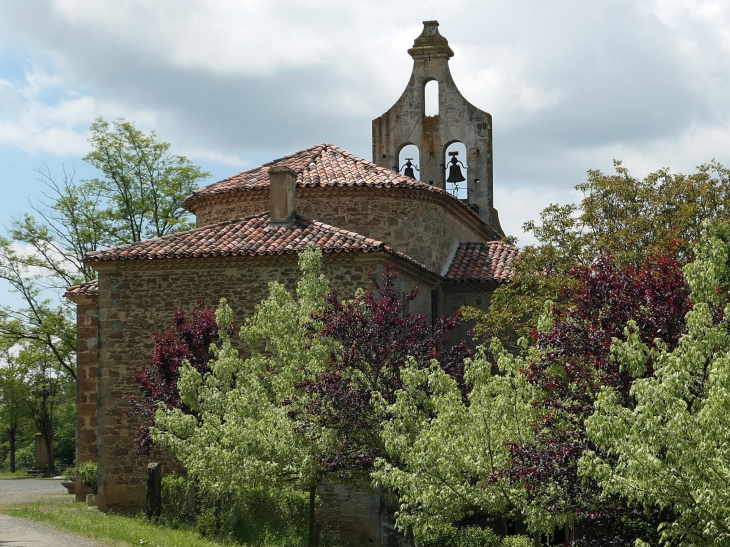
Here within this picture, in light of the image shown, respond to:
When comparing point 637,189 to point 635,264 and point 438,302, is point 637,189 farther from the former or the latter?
point 438,302

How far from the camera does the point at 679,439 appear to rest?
28.5 ft

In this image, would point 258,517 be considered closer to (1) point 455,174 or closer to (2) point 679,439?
(2) point 679,439

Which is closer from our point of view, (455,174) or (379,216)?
(379,216)

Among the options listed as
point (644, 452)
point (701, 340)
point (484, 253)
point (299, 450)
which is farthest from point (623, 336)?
point (484, 253)

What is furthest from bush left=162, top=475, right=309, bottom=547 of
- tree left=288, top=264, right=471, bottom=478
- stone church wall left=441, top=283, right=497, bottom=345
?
stone church wall left=441, top=283, right=497, bottom=345

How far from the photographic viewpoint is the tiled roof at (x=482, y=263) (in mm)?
24188

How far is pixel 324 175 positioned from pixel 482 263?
5.01 meters

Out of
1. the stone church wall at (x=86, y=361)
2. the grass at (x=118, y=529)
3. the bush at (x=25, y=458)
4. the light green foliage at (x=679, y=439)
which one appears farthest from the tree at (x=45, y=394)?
the light green foliage at (x=679, y=439)

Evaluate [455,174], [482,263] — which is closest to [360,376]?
[482,263]

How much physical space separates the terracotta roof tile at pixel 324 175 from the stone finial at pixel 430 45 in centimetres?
458

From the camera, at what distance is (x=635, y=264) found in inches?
794

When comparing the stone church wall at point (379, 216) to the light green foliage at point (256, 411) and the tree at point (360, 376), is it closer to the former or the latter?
the light green foliage at point (256, 411)

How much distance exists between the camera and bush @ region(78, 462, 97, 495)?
2316 cm

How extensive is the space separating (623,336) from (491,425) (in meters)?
2.15
